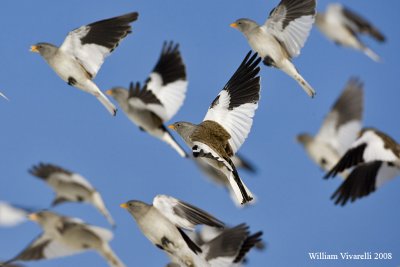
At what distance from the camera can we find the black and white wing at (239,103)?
8539 millimetres

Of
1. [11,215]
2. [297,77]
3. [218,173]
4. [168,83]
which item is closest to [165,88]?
[168,83]

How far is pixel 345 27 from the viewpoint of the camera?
51.3ft

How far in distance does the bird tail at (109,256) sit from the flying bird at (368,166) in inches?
111

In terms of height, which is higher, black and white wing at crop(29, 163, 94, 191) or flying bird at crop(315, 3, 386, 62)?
flying bird at crop(315, 3, 386, 62)

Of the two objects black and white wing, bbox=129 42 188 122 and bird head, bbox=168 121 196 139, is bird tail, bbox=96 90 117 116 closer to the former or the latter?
bird head, bbox=168 121 196 139

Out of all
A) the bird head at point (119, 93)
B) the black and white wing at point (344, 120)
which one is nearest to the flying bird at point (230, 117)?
the bird head at point (119, 93)

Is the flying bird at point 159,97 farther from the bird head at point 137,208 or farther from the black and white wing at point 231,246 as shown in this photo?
the bird head at point 137,208

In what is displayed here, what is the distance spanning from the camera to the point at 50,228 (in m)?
9.28

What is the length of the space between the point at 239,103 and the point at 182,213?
151 centimetres

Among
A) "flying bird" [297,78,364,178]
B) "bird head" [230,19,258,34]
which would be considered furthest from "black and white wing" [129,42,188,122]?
"flying bird" [297,78,364,178]

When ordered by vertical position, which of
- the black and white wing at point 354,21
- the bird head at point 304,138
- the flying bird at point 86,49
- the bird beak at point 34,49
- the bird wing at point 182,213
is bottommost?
the bird wing at point 182,213

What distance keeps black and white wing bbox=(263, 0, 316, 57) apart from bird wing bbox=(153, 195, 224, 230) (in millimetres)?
2789

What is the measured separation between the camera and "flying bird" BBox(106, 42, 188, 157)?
11461 millimetres

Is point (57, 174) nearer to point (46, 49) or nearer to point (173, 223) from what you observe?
point (46, 49)
